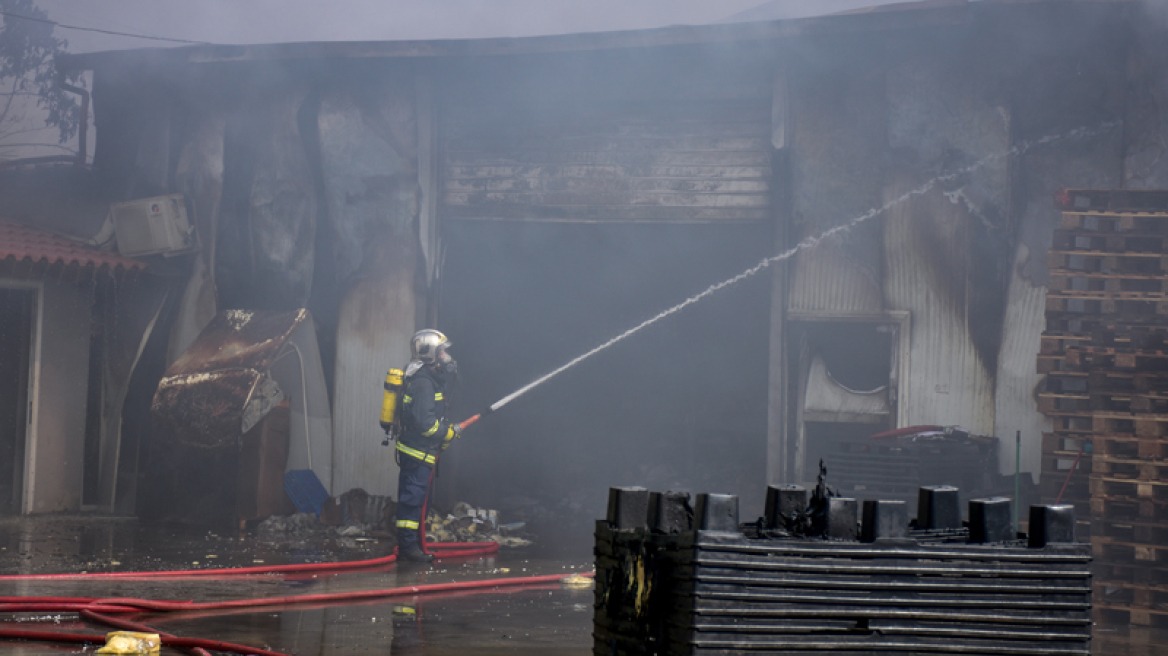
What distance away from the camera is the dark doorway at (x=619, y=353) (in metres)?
14.9

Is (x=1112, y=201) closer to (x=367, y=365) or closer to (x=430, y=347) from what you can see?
(x=430, y=347)

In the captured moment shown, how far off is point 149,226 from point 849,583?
10007 mm

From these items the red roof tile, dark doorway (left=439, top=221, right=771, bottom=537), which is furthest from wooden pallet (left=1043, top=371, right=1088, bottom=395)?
the red roof tile

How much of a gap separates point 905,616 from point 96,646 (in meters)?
3.72

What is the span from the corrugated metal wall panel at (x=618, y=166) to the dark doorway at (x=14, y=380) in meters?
4.35

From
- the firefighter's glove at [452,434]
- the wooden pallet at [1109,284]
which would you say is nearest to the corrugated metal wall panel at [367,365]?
the firefighter's glove at [452,434]

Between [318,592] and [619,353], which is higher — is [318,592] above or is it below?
below

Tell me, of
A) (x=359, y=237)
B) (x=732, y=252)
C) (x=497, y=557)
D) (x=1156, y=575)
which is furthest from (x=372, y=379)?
(x=1156, y=575)

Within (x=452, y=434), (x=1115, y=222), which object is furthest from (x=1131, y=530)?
(x=452, y=434)

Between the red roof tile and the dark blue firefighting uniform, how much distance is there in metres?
4.13

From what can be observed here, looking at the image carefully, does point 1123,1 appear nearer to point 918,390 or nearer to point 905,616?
point 918,390

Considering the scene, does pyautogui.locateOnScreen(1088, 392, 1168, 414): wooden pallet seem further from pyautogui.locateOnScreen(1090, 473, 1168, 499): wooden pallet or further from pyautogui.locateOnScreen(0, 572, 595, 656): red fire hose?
pyautogui.locateOnScreen(0, 572, 595, 656): red fire hose

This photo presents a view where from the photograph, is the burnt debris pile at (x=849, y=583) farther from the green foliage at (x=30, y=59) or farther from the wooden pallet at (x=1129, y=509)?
the green foliage at (x=30, y=59)

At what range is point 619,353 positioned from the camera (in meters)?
16.0
